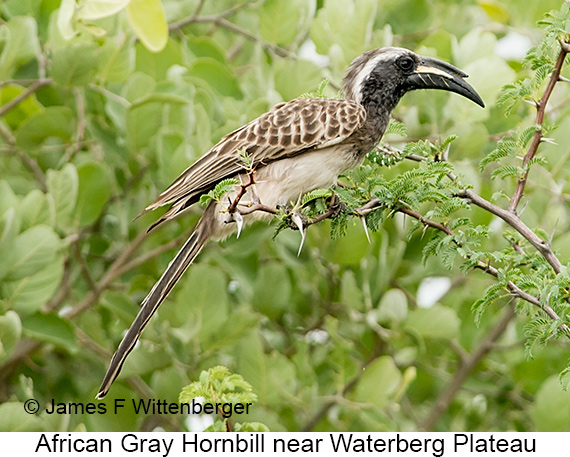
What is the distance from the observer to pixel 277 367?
4258mm

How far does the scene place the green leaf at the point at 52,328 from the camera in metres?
3.94

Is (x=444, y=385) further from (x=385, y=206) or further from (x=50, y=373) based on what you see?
(x=385, y=206)

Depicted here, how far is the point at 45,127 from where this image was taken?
4270 millimetres

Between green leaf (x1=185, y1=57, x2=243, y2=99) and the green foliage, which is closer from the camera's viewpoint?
the green foliage

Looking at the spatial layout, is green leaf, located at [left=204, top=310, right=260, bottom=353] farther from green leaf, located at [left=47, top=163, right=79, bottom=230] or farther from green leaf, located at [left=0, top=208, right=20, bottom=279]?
green leaf, located at [left=0, top=208, right=20, bottom=279]

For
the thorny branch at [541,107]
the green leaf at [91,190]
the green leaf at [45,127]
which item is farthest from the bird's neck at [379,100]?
the green leaf at [45,127]

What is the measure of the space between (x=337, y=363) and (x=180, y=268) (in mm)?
1221

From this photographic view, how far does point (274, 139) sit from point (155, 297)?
32.5 inches

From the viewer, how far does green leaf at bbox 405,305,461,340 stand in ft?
14.8

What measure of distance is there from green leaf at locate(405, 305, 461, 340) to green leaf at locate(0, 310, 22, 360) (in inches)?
74.3

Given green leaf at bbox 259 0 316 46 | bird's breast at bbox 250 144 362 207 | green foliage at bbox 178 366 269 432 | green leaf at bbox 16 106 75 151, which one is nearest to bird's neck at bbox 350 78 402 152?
bird's breast at bbox 250 144 362 207

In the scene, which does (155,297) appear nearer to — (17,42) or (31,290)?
(31,290)

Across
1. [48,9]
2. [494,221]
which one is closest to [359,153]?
[494,221]

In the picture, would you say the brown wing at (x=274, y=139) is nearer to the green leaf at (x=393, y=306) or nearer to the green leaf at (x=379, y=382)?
the green leaf at (x=393, y=306)
